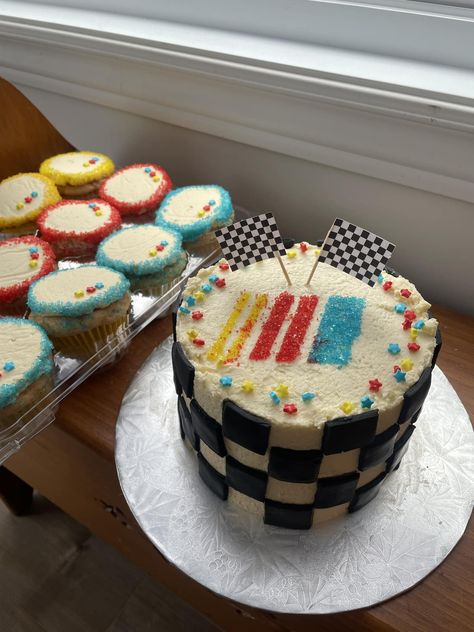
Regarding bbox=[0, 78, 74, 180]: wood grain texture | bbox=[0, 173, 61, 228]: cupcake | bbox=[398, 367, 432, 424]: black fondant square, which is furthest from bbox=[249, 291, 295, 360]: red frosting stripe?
bbox=[0, 78, 74, 180]: wood grain texture

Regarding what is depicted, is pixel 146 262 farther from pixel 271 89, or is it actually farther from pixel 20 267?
pixel 271 89

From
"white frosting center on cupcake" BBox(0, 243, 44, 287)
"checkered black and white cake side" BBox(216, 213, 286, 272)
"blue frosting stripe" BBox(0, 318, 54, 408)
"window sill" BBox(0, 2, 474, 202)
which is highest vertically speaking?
"window sill" BBox(0, 2, 474, 202)

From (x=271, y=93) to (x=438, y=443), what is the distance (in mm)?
810

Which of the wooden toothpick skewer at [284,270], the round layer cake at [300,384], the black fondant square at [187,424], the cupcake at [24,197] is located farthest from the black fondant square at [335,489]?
the cupcake at [24,197]

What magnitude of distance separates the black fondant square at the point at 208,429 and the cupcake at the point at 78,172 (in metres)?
0.93

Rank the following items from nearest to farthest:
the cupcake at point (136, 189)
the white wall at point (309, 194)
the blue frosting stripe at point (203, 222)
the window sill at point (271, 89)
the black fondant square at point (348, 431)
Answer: the black fondant square at point (348, 431) < the window sill at point (271, 89) < the white wall at point (309, 194) < the blue frosting stripe at point (203, 222) < the cupcake at point (136, 189)

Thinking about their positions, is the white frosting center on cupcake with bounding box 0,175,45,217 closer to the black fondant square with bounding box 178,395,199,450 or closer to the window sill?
the window sill

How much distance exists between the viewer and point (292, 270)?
98 cm

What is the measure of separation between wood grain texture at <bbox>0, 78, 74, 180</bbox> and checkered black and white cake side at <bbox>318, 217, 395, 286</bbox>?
113 centimetres

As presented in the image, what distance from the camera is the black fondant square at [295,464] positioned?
29.0 inches

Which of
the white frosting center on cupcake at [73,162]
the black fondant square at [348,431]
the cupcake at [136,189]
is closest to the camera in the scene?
the black fondant square at [348,431]

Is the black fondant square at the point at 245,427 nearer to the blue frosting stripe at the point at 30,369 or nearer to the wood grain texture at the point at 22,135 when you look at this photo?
the blue frosting stripe at the point at 30,369

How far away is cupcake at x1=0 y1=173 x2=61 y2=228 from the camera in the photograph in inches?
55.6

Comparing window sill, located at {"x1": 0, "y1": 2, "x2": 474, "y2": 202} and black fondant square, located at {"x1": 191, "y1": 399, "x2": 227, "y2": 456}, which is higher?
window sill, located at {"x1": 0, "y1": 2, "x2": 474, "y2": 202}
